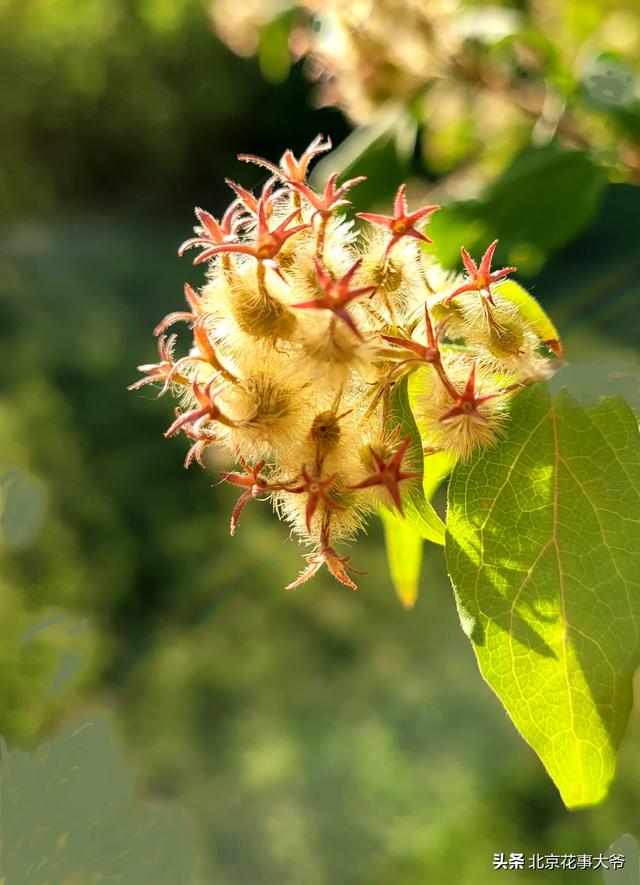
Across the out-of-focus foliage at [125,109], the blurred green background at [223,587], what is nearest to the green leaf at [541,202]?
the blurred green background at [223,587]

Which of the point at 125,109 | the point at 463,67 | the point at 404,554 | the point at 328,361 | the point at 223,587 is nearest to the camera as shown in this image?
the point at 328,361

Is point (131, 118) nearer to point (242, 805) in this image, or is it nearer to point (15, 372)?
point (15, 372)

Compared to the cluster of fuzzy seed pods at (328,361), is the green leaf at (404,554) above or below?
below

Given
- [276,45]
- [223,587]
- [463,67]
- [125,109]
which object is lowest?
[223,587]

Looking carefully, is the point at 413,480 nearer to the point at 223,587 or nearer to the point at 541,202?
the point at 541,202

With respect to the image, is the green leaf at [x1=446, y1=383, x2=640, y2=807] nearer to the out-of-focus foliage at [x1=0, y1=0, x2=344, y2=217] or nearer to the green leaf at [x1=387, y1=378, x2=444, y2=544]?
the green leaf at [x1=387, y1=378, x2=444, y2=544]

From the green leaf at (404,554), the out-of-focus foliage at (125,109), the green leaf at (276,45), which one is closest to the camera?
the green leaf at (404,554)

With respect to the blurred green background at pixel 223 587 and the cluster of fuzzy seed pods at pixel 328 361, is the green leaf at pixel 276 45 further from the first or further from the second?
the cluster of fuzzy seed pods at pixel 328 361

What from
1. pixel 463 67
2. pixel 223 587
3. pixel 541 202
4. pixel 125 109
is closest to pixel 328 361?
pixel 541 202
